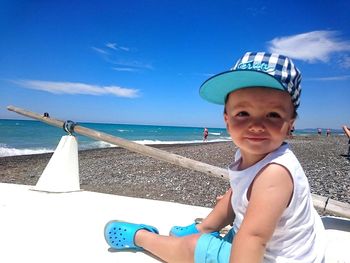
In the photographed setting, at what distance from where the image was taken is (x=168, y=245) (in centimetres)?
167

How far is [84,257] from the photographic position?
165cm

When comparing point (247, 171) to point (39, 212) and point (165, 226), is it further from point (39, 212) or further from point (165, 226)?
point (39, 212)

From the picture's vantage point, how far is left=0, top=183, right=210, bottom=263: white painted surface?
5.51 feet

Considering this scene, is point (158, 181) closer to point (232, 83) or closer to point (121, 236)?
point (121, 236)

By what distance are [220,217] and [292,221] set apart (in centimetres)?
65

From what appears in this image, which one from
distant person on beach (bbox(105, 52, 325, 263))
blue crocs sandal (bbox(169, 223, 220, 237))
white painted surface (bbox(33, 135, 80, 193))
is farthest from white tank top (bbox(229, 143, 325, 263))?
white painted surface (bbox(33, 135, 80, 193))

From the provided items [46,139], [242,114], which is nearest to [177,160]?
[242,114]

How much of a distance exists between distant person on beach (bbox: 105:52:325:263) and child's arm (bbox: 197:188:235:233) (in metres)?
0.39

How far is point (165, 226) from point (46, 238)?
0.80m

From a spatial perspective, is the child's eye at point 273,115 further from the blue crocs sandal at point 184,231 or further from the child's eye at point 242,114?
the blue crocs sandal at point 184,231

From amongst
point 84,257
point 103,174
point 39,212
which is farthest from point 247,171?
point 103,174

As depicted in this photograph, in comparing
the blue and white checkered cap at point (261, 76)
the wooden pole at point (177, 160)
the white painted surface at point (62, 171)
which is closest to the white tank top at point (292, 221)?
the blue and white checkered cap at point (261, 76)

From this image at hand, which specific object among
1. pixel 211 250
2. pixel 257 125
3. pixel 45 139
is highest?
pixel 257 125

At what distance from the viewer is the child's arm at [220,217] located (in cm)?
192
